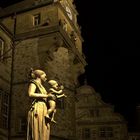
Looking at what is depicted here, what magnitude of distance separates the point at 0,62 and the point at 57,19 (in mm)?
5105

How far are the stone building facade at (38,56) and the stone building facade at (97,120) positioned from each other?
42.8 feet

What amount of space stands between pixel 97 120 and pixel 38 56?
57.3ft

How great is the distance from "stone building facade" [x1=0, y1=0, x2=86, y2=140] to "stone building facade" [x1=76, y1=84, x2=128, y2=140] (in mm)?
13057

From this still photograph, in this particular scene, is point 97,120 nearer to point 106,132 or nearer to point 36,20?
point 106,132

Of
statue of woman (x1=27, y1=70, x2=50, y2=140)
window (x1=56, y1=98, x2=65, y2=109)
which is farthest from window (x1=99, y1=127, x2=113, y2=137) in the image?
statue of woman (x1=27, y1=70, x2=50, y2=140)

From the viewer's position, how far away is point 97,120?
3941 centimetres

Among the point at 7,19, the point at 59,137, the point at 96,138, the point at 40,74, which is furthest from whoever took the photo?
the point at 96,138

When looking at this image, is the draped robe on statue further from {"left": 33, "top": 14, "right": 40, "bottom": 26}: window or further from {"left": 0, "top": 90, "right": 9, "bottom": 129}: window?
{"left": 33, "top": 14, "right": 40, "bottom": 26}: window

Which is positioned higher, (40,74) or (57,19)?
(57,19)

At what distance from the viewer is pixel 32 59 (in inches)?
957

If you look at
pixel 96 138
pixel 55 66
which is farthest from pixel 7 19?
pixel 96 138

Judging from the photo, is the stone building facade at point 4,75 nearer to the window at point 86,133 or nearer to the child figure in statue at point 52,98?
the child figure in statue at point 52,98

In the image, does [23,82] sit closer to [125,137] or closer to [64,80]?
[64,80]

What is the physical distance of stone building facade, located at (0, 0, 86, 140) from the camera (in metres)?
23.6
